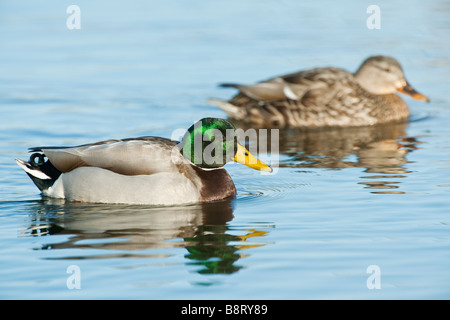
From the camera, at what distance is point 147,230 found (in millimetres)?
8680

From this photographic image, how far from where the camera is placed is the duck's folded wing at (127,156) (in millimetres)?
9570

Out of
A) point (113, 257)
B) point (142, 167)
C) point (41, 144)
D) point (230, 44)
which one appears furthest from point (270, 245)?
point (230, 44)

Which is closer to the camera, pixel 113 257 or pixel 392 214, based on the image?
pixel 113 257

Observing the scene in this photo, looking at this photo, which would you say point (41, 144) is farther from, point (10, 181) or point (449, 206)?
point (449, 206)

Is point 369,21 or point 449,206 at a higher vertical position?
point 369,21

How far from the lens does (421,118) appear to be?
48.9 ft

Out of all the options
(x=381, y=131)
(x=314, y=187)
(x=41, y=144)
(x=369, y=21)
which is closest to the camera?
(x=314, y=187)

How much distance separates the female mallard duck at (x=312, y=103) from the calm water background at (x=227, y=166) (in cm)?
40

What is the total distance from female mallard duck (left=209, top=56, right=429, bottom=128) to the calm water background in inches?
15.6

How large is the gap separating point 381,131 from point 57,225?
6.62 metres

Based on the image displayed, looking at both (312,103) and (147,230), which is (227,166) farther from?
(312,103)

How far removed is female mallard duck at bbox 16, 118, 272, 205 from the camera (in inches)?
378

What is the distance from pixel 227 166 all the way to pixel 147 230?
10.2 feet
